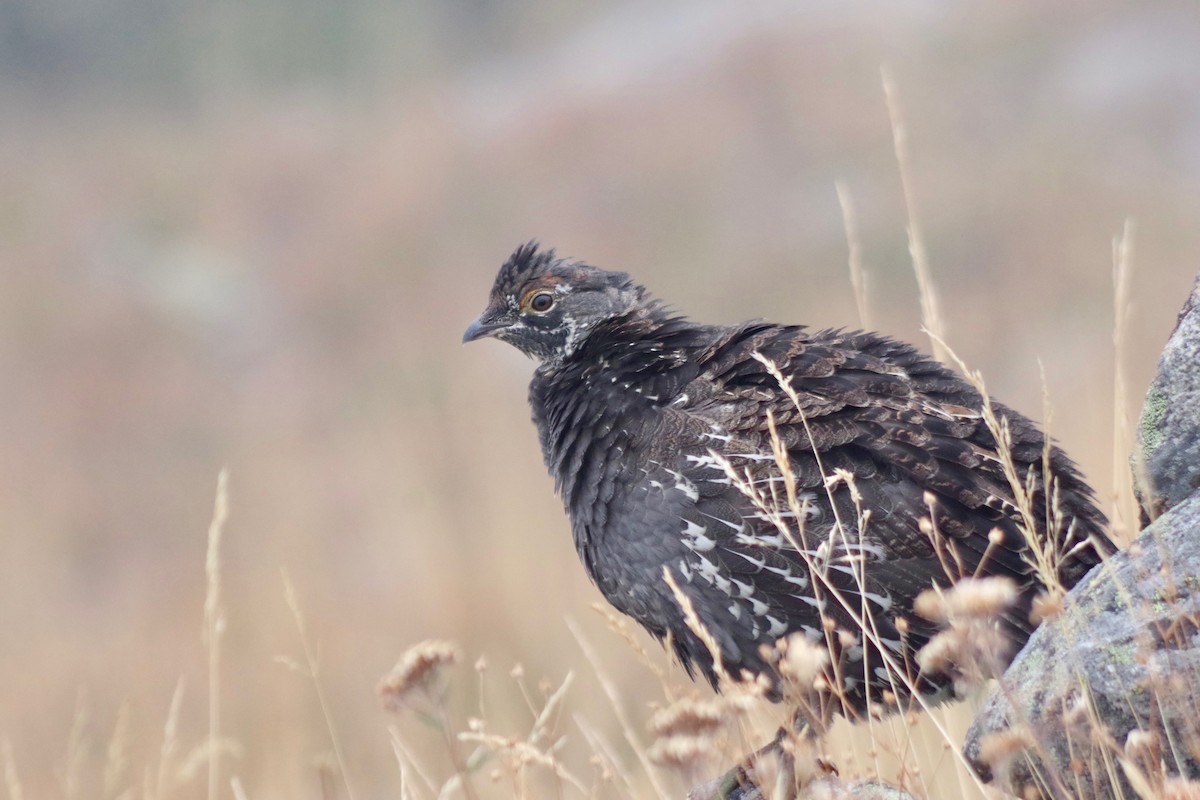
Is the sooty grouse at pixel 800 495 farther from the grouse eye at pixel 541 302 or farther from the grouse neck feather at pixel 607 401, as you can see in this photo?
the grouse eye at pixel 541 302

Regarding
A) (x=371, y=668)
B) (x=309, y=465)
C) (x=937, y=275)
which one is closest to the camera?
(x=371, y=668)

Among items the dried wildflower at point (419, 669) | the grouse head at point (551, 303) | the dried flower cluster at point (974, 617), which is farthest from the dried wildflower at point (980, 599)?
the grouse head at point (551, 303)

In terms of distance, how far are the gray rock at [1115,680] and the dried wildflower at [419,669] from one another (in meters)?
1.18

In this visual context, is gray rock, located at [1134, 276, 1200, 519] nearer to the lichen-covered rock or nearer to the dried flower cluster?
the dried flower cluster

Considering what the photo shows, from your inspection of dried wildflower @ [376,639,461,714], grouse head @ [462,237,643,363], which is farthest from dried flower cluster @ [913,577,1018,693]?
grouse head @ [462,237,643,363]

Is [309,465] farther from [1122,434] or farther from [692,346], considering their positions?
[1122,434]

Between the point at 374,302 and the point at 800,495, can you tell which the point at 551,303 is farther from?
the point at 374,302

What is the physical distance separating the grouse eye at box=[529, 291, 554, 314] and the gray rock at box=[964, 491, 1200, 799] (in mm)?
2976

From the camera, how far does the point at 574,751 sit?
8.97 meters

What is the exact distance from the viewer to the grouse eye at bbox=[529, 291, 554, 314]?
5.79 m

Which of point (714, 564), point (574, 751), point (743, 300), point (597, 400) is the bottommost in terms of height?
point (574, 751)

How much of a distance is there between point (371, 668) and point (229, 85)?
85.6ft

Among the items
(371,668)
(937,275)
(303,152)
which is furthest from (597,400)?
(303,152)

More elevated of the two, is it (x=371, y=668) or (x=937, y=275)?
(x=937, y=275)
